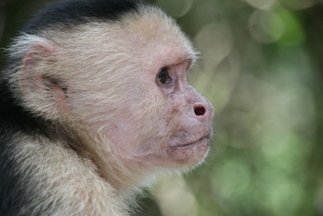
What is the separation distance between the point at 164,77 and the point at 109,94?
36cm

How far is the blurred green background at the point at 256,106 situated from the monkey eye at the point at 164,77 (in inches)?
112

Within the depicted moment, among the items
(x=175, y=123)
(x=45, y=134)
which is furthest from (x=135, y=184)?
(x=45, y=134)

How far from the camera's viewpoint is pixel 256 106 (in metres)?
7.36

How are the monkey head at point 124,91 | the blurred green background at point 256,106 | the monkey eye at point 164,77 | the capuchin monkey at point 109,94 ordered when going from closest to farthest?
the capuchin monkey at point 109,94 → the monkey head at point 124,91 → the monkey eye at point 164,77 → the blurred green background at point 256,106

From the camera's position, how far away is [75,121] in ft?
12.8

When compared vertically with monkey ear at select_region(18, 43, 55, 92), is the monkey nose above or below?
below

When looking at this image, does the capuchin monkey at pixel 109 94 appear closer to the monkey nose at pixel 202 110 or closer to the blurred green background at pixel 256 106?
the monkey nose at pixel 202 110

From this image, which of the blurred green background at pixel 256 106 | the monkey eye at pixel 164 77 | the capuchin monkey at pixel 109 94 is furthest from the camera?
the blurred green background at pixel 256 106

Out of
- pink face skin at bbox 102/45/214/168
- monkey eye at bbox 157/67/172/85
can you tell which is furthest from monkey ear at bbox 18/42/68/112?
monkey eye at bbox 157/67/172/85

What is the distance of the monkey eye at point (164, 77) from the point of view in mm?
4130

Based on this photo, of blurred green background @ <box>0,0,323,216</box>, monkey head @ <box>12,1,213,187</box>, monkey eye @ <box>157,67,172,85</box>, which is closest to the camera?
monkey head @ <box>12,1,213,187</box>

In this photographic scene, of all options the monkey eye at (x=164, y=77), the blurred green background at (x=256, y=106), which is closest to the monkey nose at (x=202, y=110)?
the monkey eye at (x=164, y=77)

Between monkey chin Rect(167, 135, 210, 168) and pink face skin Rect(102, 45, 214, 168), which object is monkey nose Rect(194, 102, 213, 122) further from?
monkey chin Rect(167, 135, 210, 168)

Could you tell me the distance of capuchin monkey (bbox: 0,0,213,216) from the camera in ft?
12.5
